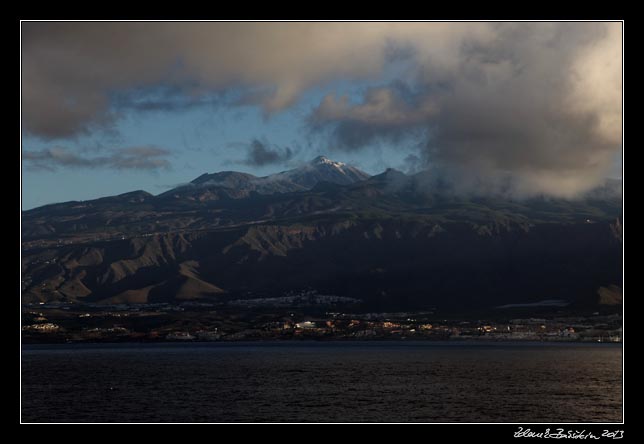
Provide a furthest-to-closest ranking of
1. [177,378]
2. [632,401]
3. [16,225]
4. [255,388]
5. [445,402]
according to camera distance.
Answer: [177,378], [255,388], [445,402], [632,401], [16,225]

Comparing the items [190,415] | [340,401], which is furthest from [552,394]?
[190,415]

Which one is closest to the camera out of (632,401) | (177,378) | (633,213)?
(633,213)

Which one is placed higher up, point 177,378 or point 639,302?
point 639,302

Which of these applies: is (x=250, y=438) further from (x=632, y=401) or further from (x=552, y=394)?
(x=552, y=394)

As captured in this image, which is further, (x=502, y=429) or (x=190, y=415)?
(x=190, y=415)

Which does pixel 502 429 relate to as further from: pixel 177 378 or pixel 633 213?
pixel 177 378

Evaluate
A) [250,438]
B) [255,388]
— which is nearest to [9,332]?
[250,438]

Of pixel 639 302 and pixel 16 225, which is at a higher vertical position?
pixel 16 225

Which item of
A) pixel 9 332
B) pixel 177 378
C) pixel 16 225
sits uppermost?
pixel 16 225

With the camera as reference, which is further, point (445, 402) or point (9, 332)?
point (445, 402)
